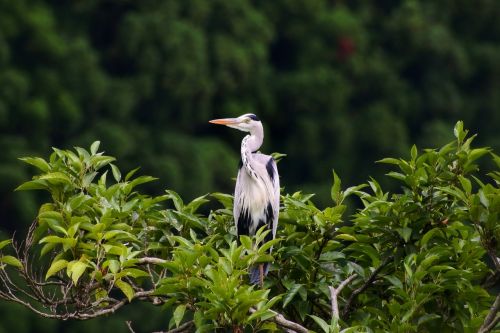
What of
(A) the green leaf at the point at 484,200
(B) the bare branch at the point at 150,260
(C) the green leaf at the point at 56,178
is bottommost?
(B) the bare branch at the point at 150,260

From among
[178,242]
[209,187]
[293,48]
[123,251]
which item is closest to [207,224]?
[178,242]

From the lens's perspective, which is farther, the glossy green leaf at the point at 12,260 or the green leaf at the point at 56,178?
the green leaf at the point at 56,178

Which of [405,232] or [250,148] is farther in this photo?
[250,148]

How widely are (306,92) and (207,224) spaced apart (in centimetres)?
1922

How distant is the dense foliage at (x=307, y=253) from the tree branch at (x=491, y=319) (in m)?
0.01

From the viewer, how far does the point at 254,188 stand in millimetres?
7277

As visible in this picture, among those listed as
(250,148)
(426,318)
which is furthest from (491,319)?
(250,148)

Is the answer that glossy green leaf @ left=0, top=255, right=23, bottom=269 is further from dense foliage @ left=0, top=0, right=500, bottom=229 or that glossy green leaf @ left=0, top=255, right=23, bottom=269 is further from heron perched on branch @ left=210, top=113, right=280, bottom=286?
dense foliage @ left=0, top=0, right=500, bottom=229

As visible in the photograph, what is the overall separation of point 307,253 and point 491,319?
834 mm

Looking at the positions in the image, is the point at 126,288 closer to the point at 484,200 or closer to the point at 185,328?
the point at 185,328

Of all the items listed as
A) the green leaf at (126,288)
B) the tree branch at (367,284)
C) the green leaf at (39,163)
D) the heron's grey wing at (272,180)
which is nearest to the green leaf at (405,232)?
the tree branch at (367,284)

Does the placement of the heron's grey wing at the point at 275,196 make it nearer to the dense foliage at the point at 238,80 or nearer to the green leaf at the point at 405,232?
the green leaf at the point at 405,232

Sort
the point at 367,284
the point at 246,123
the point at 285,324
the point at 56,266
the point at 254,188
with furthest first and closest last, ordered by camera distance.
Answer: the point at 246,123 < the point at 254,188 < the point at 367,284 < the point at 56,266 < the point at 285,324

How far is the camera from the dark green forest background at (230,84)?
21719mm
